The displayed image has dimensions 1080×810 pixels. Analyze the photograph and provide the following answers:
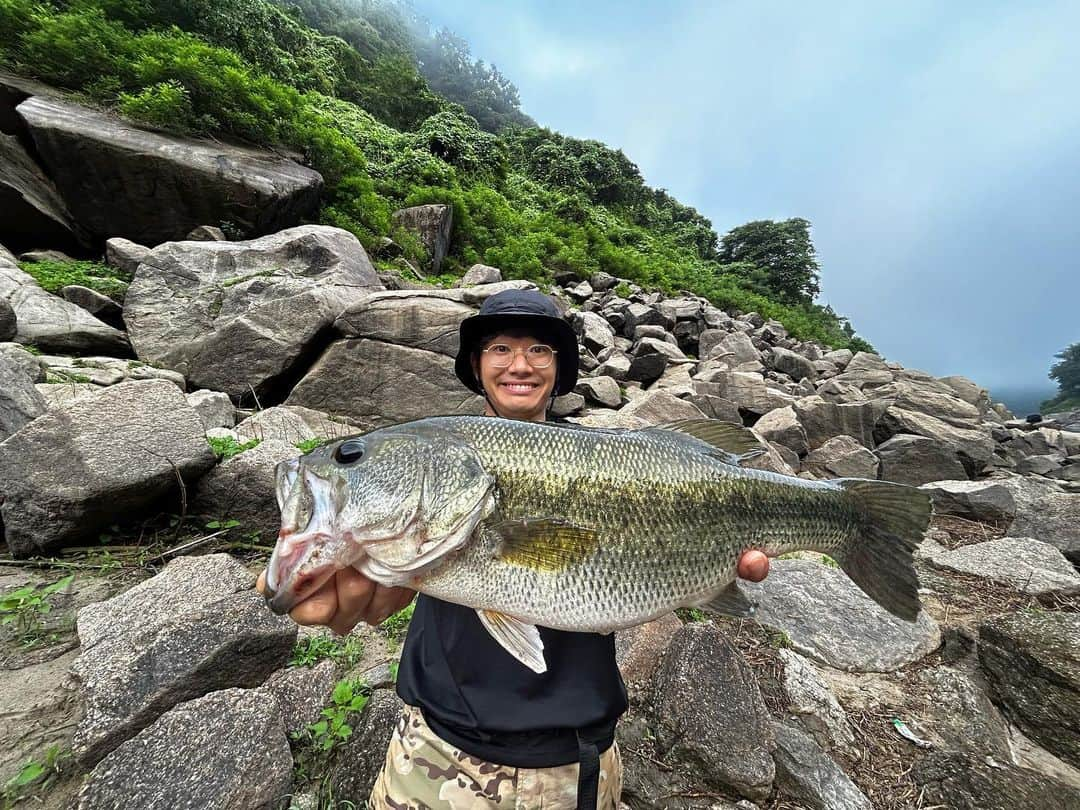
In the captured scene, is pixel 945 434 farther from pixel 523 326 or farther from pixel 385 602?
pixel 385 602

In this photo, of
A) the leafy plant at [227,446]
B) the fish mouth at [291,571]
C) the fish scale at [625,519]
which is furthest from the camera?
the leafy plant at [227,446]

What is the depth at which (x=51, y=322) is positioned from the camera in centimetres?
588

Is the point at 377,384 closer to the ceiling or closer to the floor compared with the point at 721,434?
closer to the floor

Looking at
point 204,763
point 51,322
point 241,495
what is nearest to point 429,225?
point 51,322

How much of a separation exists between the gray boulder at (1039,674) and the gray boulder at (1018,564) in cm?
163

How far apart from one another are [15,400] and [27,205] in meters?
8.04

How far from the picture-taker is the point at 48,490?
305cm

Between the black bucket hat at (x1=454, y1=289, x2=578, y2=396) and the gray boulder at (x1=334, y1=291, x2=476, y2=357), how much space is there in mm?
4243

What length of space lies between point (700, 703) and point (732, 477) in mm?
1470

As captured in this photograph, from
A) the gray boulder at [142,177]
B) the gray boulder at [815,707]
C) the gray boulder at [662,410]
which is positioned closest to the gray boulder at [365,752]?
the gray boulder at [815,707]

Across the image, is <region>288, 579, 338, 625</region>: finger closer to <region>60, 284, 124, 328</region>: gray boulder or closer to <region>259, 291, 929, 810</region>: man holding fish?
<region>259, 291, 929, 810</region>: man holding fish

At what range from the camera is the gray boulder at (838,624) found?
133 inches

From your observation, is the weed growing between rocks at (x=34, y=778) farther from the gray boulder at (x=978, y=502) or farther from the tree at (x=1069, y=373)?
the tree at (x=1069, y=373)

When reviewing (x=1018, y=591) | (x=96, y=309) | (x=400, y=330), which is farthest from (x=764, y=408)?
(x=96, y=309)
